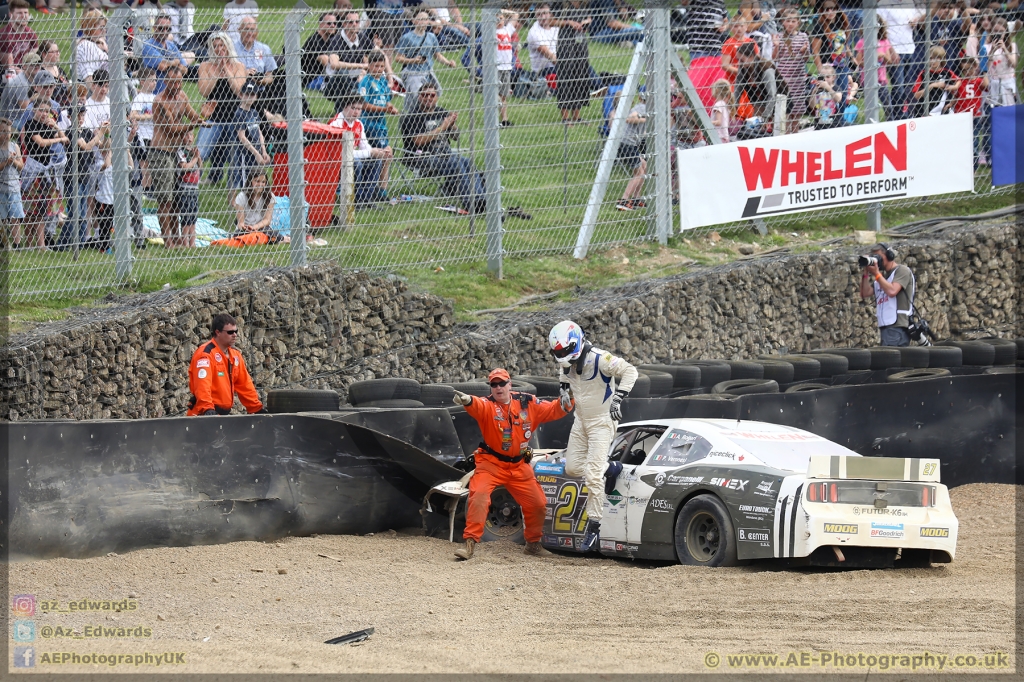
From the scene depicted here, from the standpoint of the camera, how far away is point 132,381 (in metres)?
10.9

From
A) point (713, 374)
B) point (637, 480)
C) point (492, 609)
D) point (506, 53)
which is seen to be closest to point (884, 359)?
point (713, 374)

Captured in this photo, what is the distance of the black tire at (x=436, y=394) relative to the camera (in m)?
10.7

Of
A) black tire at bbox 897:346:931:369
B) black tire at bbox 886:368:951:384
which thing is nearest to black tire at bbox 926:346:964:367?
black tire at bbox 897:346:931:369

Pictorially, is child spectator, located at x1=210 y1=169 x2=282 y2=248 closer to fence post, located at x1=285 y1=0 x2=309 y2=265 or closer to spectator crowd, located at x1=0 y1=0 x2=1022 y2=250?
spectator crowd, located at x1=0 y1=0 x2=1022 y2=250

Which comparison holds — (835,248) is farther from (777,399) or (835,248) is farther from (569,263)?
(777,399)

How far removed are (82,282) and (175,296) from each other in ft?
3.13

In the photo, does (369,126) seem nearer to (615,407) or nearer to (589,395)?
(589,395)

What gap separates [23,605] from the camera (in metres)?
6.71

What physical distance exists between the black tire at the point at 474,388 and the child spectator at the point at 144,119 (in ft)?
11.8

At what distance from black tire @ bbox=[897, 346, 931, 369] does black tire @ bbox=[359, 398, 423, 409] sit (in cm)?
569

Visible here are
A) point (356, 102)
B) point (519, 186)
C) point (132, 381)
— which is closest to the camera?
point (132, 381)

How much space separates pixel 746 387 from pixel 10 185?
273 inches

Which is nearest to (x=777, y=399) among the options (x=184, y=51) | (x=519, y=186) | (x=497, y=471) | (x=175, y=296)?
(x=497, y=471)

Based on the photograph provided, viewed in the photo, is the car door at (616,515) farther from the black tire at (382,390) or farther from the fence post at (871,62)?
the fence post at (871,62)
